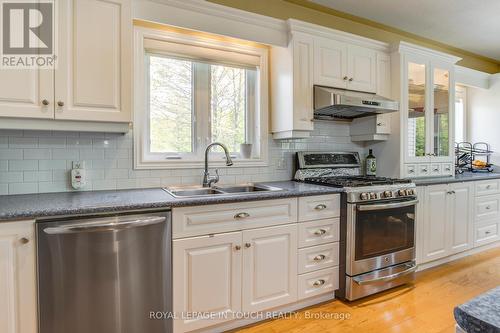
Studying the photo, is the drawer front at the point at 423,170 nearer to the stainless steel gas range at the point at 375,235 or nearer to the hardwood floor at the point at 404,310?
the stainless steel gas range at the point at 375,235

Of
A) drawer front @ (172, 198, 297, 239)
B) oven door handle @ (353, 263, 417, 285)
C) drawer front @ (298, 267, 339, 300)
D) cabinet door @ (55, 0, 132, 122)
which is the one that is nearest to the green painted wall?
cabinet door @ (55, 0, 132, 122)

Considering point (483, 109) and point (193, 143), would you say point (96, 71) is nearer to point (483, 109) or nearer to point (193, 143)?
point (193, 143)

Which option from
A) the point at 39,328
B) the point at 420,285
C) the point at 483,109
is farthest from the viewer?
the point at 483,109

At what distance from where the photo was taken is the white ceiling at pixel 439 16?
2871mm

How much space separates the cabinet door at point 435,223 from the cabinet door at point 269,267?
5.36 feet

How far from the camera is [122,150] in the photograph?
7.21 feet

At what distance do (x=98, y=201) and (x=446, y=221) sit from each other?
3276mm

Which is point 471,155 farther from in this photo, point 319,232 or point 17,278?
point 17,278

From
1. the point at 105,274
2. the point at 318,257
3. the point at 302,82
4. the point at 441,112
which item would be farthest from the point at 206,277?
the point at 441,112

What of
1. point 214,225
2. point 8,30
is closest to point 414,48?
point 214,225

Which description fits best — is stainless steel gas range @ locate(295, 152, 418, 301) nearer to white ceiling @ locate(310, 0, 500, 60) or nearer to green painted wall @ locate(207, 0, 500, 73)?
green painted wall @ locate(207, 0, 500, 73)

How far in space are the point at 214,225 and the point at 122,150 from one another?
956 millimetres

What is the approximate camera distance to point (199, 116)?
100 inches

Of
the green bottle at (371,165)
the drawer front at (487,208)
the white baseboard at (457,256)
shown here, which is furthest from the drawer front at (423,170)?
the white baseboard at (457,256)
